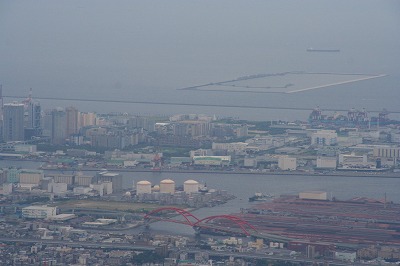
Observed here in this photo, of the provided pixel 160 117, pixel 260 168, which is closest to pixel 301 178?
pixel 260 168

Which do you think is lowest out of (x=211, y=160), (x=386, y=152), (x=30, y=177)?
(x=30, y=177)

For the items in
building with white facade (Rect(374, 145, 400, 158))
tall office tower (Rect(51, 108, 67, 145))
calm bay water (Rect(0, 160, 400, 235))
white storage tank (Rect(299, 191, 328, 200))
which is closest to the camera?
white storage tank (Rect(299, 191, 328, 200))

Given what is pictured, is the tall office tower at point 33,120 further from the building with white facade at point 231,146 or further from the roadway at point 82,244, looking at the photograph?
the roadway at point 82,244

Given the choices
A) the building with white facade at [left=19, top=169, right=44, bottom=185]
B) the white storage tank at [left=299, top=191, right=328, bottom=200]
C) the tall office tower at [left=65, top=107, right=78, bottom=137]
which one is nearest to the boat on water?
the white storage tank at [left=299, top=191, right=328, bottom=200]

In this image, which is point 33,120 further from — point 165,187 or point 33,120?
point 165,187

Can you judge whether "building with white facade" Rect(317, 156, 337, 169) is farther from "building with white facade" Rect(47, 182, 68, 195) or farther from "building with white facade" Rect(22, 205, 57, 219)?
"building with white facade" Rect(22, 205, 57, 219)

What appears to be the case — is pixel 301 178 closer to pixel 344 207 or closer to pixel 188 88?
pixel 344 207

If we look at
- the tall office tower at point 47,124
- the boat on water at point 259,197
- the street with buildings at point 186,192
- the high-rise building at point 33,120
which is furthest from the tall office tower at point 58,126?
the boat on water at point 259,197

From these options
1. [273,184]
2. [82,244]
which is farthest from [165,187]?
[82,244]
